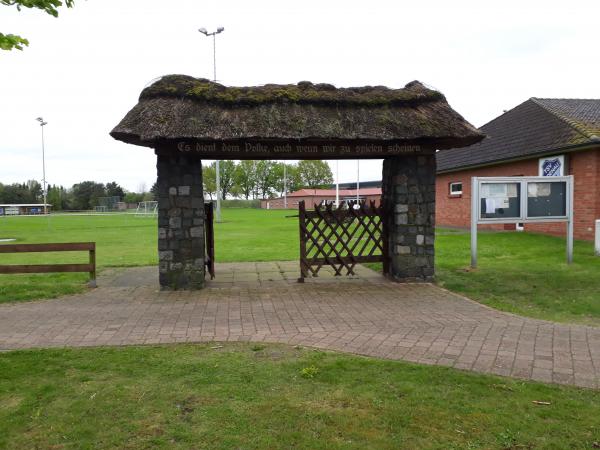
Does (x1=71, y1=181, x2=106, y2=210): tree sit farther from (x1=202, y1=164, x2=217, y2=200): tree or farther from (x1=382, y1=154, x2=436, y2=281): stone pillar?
(x1=382, y1=154, x2=436, y2=281): stone pillar

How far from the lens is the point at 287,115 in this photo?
9.10 meters

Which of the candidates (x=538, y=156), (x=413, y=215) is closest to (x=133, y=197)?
(x=538, y=156)

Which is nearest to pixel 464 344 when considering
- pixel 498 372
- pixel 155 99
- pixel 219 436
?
pixel 498 372

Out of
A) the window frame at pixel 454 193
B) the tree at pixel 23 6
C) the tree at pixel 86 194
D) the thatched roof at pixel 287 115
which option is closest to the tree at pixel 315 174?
the tree at pixel 86 194

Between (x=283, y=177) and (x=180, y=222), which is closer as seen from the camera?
(x=180, y=222)

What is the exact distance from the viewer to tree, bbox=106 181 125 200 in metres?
113

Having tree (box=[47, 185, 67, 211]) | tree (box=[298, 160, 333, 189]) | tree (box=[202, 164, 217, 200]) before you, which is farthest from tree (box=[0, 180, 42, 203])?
tree (box=[298, 160, 333, 189])

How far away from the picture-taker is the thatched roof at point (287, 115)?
850 centimetres

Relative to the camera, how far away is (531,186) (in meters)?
11.6

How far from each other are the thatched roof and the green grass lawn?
456 centimetres

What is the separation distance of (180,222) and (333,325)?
3.93m

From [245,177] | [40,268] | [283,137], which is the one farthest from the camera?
[245,177]

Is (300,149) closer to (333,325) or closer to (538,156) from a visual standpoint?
(333,325)

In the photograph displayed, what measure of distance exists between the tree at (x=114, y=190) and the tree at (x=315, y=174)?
43063 mm
